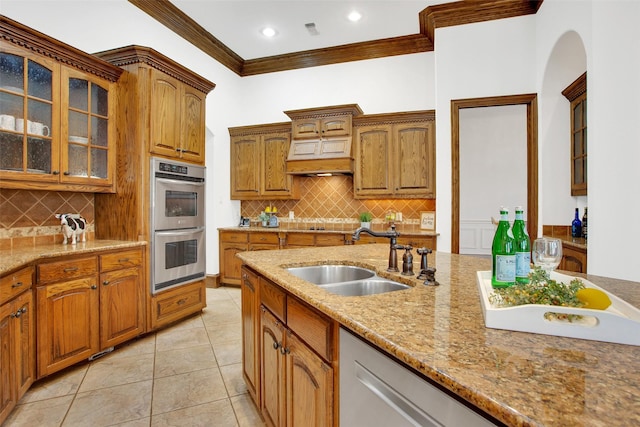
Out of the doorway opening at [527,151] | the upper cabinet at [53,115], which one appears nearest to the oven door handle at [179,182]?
the upper cabinet at [53,115]

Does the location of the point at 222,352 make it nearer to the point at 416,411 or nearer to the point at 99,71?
the point at 416,411

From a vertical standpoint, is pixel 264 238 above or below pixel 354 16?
below

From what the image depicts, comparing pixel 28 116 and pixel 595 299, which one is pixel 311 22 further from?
pixel 595 299

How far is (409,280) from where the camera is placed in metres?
1.39

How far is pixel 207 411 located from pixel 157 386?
19.5 inches

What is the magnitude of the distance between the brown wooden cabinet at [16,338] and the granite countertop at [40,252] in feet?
0.22

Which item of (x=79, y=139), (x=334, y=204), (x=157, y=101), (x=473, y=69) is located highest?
(x=473, y=69)

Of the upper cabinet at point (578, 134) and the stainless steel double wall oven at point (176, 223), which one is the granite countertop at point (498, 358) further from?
the upper cabinet at point (578, 134)

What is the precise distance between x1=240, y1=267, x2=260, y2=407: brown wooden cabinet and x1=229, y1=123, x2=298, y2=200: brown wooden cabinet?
2.88 m

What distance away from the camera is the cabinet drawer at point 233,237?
183 inches

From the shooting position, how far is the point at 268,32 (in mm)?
4336

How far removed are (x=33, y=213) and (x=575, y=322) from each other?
138 inches

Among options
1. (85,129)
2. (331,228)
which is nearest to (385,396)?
(85,129)

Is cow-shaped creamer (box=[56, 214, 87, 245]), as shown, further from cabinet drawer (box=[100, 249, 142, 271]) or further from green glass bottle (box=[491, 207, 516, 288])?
green glass bottle (box=[491, 207, 516, 288])
